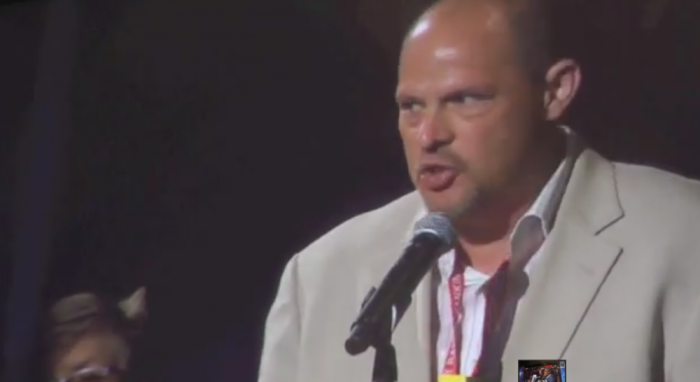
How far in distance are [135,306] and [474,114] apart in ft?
3.05

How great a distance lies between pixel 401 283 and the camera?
154 cm

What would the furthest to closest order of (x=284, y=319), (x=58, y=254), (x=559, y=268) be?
1. (x=58, y=254)
2. (x=284, y=319)
3. (x=559, y=268)

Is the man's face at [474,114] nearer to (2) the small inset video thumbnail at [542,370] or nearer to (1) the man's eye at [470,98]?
(1) the man's eye at [470,98]

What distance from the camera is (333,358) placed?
6.06 ft

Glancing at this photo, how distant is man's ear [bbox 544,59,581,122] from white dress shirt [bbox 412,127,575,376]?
87 mm

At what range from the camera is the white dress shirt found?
1.75 m

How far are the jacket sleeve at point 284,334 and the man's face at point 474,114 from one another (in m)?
0.36

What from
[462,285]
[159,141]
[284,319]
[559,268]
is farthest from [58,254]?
[559,268]

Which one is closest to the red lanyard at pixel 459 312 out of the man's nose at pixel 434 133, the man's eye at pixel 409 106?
the man's nose at pixel 434 133

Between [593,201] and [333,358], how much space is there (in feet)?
1.95

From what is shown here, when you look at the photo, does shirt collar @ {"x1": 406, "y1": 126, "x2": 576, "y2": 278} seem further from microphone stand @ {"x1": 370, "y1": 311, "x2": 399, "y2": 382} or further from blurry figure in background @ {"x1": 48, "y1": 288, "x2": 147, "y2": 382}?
blurry figure in background @ {"x1": 48, "y1": 288, "x2": 147, "y2": 382}

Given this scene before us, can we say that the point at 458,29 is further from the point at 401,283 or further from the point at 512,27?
the point at 401,283

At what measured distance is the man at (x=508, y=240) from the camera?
167 cm

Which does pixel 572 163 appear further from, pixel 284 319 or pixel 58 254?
pixel 58 254
